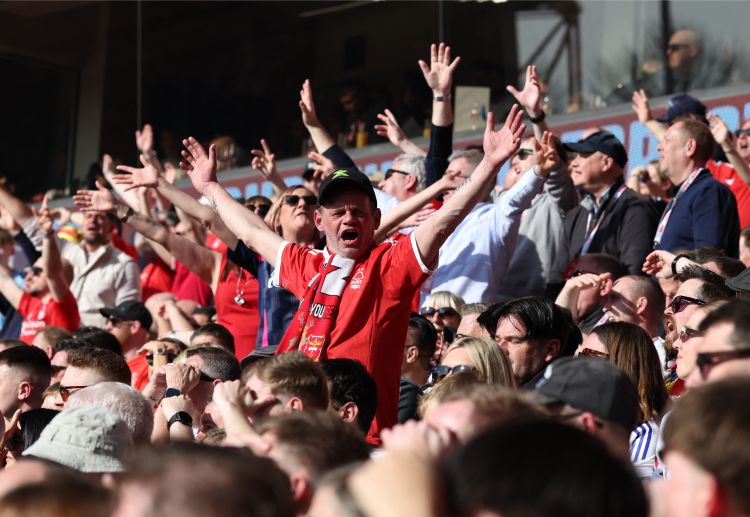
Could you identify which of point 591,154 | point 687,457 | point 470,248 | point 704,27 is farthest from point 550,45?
point 687,457

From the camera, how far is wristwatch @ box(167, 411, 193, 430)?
15.8 feet

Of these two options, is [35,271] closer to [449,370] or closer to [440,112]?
[440,112]

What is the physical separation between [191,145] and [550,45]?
6289mm

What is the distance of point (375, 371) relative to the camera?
4.84 metres

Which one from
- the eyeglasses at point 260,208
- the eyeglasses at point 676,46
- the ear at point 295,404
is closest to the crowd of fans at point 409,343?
the ear at point 295,404

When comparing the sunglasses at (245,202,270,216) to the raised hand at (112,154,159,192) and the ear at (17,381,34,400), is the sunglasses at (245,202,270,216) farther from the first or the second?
the ear at (17,381,34,400)

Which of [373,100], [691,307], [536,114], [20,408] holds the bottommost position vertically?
[20,408]

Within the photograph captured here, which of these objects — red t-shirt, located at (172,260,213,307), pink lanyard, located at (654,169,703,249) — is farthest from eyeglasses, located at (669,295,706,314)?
red t-shirt, located at (172,260,213,307)

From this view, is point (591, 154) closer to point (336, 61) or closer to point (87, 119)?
point (336, 61)

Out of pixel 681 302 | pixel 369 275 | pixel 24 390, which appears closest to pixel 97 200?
pixel 24 390

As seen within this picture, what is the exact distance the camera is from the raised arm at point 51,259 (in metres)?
8.88

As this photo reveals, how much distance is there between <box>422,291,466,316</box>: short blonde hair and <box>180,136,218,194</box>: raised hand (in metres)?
1.65

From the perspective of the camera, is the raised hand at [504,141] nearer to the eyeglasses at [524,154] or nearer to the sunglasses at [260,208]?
the eyeglasses at [524,154]

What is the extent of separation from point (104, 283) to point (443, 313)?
13.2 ft
